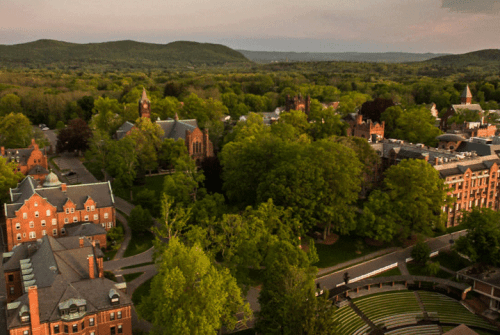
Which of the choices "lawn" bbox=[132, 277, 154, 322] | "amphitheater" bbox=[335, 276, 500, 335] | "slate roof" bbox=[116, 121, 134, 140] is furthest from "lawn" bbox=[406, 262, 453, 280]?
"slate roof" bbox=[116, 121, 134, 140]

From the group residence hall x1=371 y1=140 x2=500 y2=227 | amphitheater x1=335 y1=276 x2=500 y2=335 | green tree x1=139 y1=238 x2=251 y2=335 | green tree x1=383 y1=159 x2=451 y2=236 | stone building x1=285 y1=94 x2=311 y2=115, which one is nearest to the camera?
green tree x1=139 y1=238 x2=251 y2=335

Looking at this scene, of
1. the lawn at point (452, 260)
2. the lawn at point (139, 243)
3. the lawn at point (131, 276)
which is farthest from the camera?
the lawn at point (139, 243)

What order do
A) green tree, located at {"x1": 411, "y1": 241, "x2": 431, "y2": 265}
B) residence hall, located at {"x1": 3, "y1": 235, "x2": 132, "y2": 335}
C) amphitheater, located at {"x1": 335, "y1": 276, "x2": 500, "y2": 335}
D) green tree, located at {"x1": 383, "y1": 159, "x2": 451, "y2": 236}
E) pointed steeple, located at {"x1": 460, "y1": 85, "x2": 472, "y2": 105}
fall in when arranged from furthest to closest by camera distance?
1. pointed steeple, located at {"x1": 460, "y1": 85, "x2": 472, "y2": 105}
2. green tree, located at {"x1": 383, "y1": 159, "x2": 451, "y2": 236}
3. green tree, located at {"x1": 411, "y1": 241, "x2": 431, "y2": 265}
4. amphitheater, located at {"x1": 335, "y1": 276, "x2": 500, "y2": 335}
5. residence hall, located at {"x1": 3, "y1": 235, "x2": 132, "y2": 335}

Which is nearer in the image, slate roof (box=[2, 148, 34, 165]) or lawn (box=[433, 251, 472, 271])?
lawn (box=[433, 251, 472, 271])

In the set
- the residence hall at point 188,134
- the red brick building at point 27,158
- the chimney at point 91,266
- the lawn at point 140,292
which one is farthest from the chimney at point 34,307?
the residence hall at point 188,134

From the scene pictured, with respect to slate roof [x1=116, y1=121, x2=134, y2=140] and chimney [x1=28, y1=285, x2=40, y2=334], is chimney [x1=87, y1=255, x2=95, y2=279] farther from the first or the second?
slate roof [x1=116, y1=121, x2=134, y2=140]

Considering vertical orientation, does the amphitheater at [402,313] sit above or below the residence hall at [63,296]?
below

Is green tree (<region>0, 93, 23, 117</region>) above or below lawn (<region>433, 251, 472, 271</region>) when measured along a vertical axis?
above

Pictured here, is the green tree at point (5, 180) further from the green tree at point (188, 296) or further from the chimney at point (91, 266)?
the green tree at point (188, 296)
